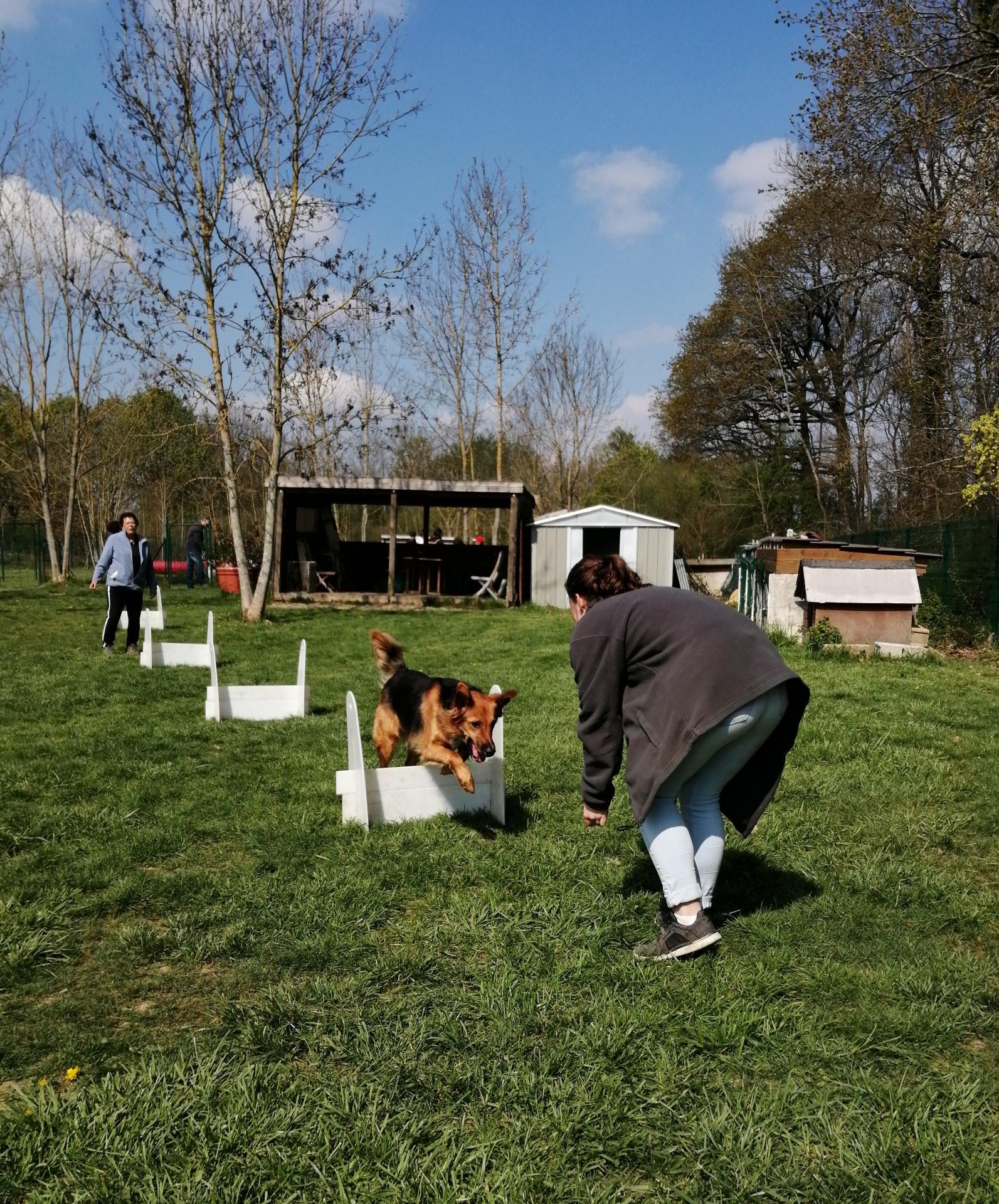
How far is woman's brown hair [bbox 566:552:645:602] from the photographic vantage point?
371cm

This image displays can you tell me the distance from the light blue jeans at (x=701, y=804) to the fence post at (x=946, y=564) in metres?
13.3

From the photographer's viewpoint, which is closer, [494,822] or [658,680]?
[658,680]

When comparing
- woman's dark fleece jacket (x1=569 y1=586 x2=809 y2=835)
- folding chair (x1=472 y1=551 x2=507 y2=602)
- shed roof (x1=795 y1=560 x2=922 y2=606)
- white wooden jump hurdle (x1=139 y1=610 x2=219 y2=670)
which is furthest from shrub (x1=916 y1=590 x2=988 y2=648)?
woman's dark fleece jacket (x1=569 y1=586 x2=809 y2=835)

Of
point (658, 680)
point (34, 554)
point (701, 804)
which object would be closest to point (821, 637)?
point (701, 804)

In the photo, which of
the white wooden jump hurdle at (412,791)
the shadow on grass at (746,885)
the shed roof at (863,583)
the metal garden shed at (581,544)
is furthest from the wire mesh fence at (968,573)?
the white wooden jump hurdle at (412,791)

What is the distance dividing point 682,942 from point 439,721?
2025mm

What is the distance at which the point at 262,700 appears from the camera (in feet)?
27.2

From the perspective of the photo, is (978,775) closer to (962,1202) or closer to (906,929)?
(906,929)

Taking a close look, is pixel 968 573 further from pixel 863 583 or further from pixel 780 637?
pixel 780 637

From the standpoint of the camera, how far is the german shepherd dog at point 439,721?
4.92m

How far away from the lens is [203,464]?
4034cm

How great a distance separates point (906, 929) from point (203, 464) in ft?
132

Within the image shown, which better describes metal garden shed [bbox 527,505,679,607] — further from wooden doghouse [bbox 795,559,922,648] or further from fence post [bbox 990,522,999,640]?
wooden doghouse [bbox 795,559,922,648]

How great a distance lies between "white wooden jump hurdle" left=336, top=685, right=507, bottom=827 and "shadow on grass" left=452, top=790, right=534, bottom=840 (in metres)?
0.03
